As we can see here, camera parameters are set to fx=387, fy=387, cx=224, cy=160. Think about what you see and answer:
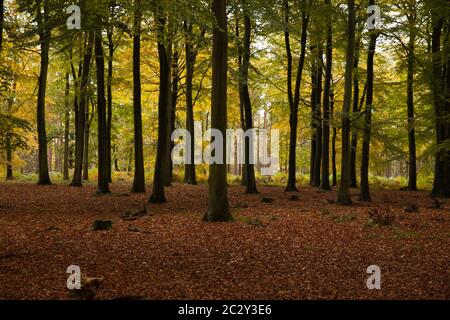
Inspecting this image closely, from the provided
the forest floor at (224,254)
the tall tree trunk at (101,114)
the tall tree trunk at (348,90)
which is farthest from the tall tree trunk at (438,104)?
the tall tree trunk at (101,114)

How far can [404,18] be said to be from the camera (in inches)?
937

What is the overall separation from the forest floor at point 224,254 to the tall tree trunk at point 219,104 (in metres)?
0.61

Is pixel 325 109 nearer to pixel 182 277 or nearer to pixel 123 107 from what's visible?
pixel 123 107

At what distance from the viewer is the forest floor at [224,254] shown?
562 cm

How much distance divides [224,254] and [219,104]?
15.8 ft

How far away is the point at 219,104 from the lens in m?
11.0

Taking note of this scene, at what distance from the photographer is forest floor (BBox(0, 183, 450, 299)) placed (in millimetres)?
5617

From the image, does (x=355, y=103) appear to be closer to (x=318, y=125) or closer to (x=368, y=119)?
(x=318, y=125)

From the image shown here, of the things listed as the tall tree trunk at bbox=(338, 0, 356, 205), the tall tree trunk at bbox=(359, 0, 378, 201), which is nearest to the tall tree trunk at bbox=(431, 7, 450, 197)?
the tall tree trunk at bbox=(359, 0, 378, 201)

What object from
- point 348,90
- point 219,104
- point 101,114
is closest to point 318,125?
point 348,90

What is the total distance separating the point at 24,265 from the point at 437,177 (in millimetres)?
18648

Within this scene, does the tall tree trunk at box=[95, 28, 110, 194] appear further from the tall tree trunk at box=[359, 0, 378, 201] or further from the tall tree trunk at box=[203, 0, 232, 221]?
the tall tree trunk at box=[359, 0, 378, 201]

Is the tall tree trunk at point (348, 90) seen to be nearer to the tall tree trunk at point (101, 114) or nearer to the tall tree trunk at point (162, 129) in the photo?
the tall tree trunk at point (162, 129)
